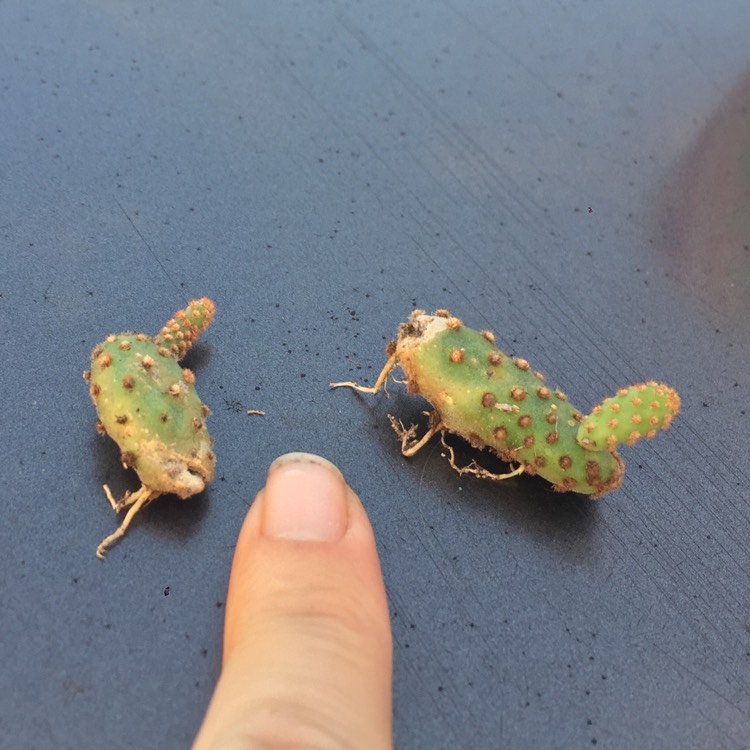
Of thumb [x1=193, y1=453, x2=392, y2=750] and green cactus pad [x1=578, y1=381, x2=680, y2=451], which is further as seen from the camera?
green cactus pad [x1=578, y1=381, x2=680, y2=451]

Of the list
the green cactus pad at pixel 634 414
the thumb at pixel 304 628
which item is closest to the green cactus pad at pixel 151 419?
the thumb at pixel 304 628

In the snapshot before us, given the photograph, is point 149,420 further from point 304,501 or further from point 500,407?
point 500,407

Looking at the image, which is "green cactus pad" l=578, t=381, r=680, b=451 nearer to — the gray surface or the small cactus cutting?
the gray surface

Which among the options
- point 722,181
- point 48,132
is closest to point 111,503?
point 48,132

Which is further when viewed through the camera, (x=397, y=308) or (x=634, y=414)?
(x=397, y=308)

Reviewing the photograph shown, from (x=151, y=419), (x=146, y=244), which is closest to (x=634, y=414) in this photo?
(x=151, y=419)

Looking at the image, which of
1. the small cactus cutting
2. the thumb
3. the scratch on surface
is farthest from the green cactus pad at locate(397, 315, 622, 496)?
the scratch on surface

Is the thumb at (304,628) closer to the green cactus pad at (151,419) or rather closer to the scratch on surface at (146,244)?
the green cactus pad at (151,419)
